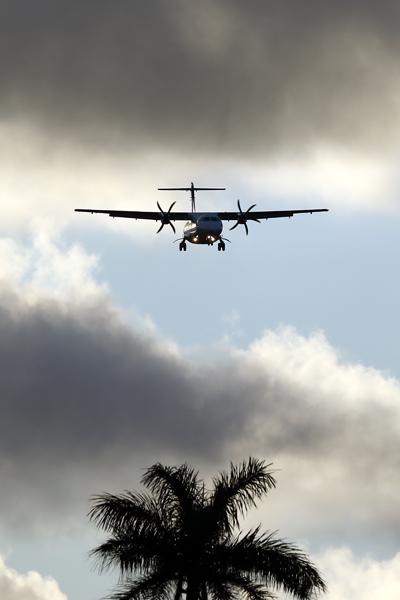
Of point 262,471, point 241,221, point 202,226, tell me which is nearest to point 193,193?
point 241,221

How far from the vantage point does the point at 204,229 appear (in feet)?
211

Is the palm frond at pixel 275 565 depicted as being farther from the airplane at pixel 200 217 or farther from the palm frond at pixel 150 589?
the airplane at pixel 200 217

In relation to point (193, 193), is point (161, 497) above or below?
below

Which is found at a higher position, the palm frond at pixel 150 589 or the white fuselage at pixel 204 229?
the white fuselage at pixel 204 229

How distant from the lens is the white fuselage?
6450 cm

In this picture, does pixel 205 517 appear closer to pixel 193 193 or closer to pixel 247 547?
pixel 247 547

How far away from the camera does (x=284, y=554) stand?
20.6m

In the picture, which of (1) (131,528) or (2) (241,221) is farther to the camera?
(2) (241,221)

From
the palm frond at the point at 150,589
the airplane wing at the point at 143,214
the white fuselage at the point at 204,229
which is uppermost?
the airplane wing at the point at 143,214

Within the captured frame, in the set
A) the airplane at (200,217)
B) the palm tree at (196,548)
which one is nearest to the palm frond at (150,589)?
the palm tree at (196,548)

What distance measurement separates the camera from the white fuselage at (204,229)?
64500mm

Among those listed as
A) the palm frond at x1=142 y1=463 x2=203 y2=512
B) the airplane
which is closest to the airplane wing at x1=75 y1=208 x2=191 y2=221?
the airplane

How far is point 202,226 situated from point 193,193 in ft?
62.5

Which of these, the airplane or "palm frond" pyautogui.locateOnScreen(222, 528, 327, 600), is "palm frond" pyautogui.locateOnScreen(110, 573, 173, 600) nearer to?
"palm frond" pyautogui.locateOnScreen(222, 528, 327, 600)
